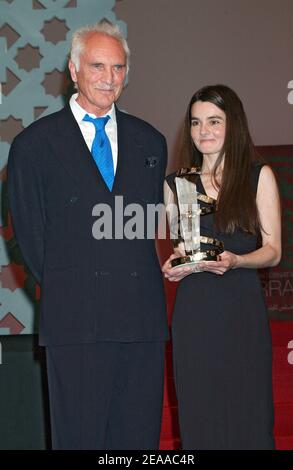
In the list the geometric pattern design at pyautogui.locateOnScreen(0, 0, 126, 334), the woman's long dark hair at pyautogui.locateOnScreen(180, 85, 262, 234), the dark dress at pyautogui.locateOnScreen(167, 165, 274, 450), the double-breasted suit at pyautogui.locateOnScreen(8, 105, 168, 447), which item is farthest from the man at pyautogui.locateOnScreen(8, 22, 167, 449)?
the geometric pattern design at pyautogui.locateOnScreen(0, 0, 126, 334)

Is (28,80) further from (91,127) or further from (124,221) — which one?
(124,221)

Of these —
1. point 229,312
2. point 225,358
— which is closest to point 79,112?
point 229,312

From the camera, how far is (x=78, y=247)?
102 inches

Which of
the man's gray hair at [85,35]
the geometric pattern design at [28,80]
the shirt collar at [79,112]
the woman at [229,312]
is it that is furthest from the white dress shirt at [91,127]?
the geometric pattern design at [28,80]

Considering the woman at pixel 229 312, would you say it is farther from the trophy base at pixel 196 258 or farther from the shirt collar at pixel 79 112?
the shirt collar at pixel 79 112

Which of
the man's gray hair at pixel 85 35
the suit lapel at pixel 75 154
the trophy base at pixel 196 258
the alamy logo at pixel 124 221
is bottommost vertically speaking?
the trophy base at pixel 196 258

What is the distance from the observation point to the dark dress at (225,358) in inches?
110

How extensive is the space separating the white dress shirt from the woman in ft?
1.06

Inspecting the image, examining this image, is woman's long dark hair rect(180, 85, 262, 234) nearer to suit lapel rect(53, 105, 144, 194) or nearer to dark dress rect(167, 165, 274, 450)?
dark dress rect(167, 165, 274, 450)

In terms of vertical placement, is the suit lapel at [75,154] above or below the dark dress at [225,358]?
above

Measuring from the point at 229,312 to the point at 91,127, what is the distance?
2.56 feet

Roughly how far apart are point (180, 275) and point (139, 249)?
0.74 ft

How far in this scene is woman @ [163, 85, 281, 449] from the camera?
110 inches

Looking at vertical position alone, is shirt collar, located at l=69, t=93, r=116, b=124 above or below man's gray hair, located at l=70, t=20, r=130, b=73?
below
